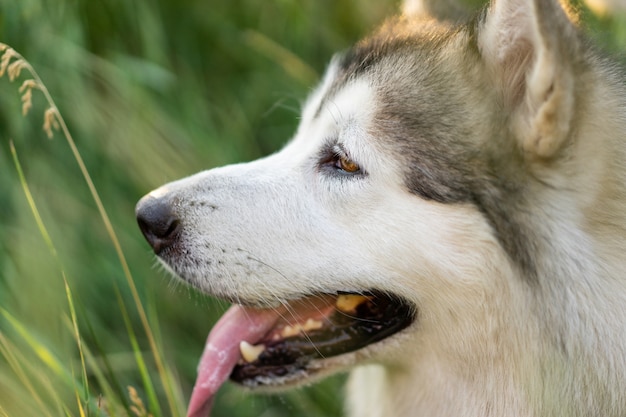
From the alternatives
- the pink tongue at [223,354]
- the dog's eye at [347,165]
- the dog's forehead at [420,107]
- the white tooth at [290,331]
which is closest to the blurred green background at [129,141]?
the pink tongue at [223,354]

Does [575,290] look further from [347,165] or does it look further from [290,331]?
[290,331]

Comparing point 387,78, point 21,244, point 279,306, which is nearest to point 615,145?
point 387,78

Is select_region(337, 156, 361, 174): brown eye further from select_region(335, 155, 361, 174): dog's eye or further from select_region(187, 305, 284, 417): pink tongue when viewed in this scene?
select_region(187, 305, 284, 417): pink tongue

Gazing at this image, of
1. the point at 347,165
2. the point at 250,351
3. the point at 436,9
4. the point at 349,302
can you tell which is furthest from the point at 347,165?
the point at 436,9

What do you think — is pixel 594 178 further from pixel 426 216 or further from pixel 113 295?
pixel 113 295

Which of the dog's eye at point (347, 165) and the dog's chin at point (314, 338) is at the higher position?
the dog's eye at point (347, 165)

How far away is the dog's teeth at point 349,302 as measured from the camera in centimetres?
220

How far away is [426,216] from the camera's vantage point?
1987mm

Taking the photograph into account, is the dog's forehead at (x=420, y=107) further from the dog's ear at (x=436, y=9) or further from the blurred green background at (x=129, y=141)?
the blurred green background at (x=129, y=141)

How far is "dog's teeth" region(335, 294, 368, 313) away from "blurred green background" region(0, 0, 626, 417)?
0.63 metres

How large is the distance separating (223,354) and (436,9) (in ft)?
4.83

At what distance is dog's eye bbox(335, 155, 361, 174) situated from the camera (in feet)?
7.02

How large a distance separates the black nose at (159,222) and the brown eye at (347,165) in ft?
1.65

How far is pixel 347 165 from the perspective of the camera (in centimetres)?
217
